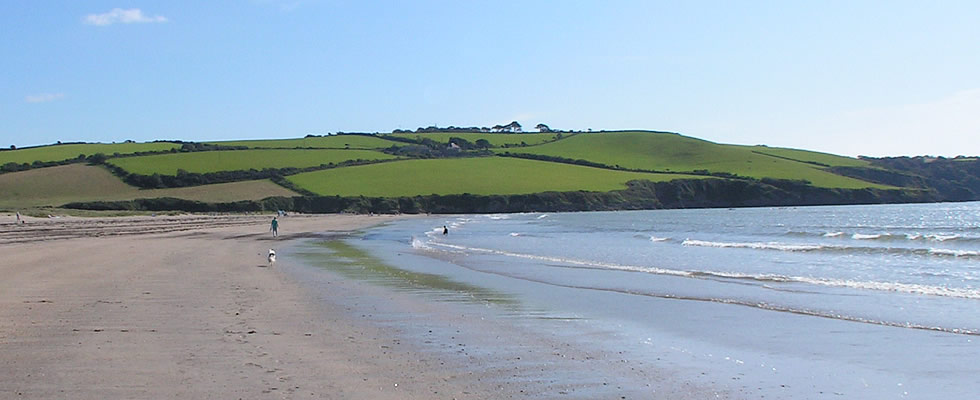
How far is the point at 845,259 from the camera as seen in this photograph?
28.9 meters

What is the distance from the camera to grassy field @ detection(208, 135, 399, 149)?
138125 mm

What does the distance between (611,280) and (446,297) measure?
6370 mm

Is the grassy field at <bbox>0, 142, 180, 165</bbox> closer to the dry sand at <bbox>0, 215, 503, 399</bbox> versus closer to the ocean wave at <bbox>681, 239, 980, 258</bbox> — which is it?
the ocean wave at <bbox>681, 239, 980, 258</bbox>

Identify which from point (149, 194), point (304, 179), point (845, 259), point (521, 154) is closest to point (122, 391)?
point (845, 259)

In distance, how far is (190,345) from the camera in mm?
10406

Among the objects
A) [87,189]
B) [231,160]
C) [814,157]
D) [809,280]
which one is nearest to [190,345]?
[809,280]

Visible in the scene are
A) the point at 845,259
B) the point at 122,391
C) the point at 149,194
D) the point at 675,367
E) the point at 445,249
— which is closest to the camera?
the point at 122,391

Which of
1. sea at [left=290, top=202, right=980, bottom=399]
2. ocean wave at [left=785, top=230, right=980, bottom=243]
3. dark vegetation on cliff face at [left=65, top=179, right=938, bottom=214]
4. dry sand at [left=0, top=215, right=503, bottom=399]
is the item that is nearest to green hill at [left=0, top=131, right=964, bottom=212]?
dark vegetation on cliff face at [left=65, top=179, right=938, bottom=214]

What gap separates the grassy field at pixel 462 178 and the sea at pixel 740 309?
75.1 metres

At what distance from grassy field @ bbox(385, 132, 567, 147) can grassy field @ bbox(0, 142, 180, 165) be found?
47.8 metres

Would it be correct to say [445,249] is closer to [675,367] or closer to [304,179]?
[675,367]

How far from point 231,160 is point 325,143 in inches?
1231

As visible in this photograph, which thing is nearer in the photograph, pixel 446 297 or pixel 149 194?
pixel 446 297

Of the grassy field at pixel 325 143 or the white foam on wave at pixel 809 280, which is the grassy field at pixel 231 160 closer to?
the grassy field at pixel 325 143
